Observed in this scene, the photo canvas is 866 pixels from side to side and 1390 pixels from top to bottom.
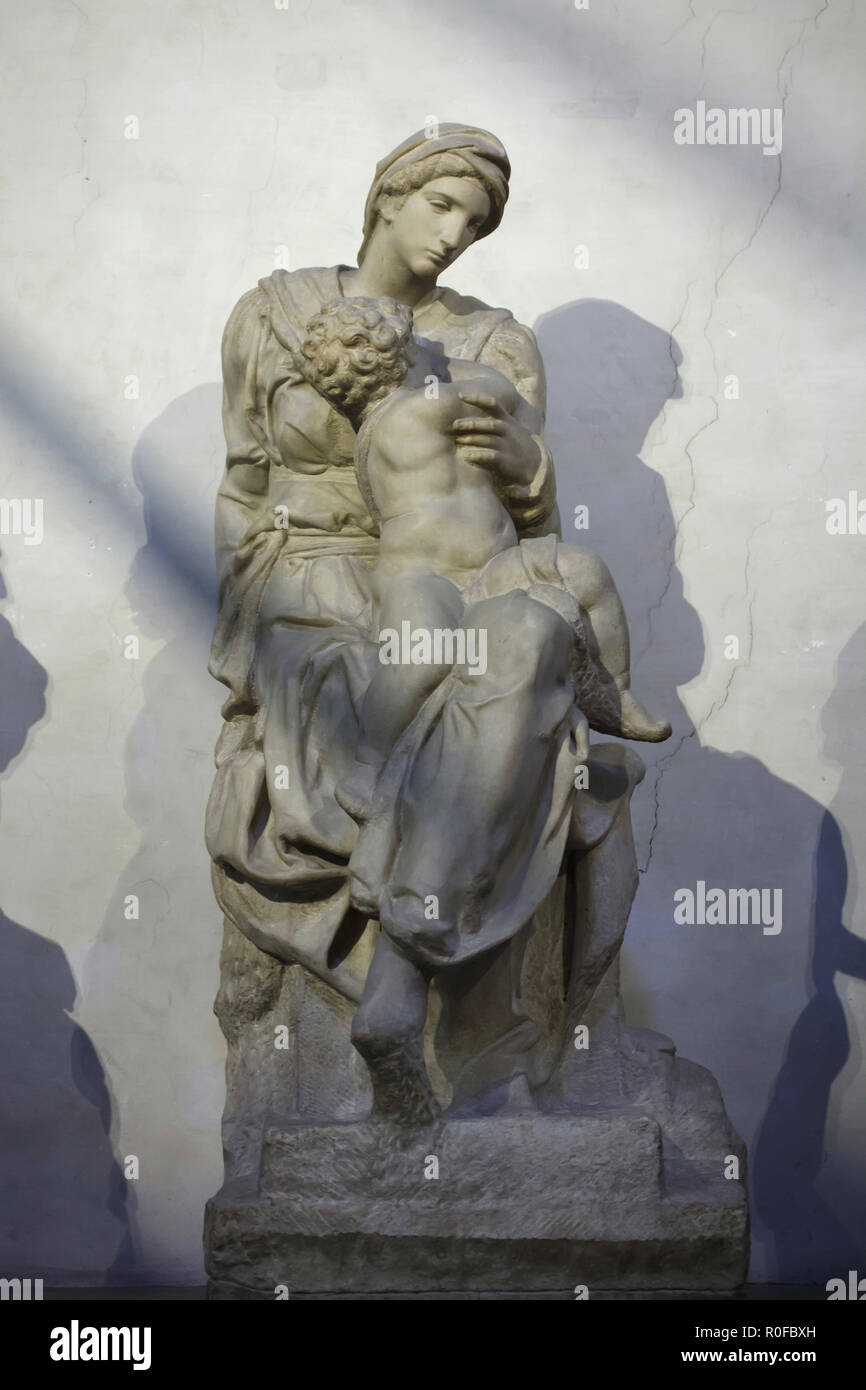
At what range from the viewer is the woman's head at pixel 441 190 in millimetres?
4672

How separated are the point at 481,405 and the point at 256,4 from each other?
249cm

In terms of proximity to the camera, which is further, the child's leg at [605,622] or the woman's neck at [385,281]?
the woman's neck at [385,281]

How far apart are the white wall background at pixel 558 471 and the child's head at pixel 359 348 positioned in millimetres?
1734

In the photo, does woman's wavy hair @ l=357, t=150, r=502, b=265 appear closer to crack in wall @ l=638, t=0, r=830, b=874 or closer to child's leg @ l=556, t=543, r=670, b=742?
child's leg @ l=556, t=543, r=670, b=742

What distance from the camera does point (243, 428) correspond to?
15.9ft

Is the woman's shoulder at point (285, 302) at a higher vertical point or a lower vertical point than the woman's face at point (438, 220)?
lower

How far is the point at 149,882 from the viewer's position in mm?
5770

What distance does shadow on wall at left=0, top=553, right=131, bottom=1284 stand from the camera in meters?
5.55

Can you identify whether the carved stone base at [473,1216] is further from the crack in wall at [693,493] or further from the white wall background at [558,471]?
the crack in wall at [693,493]

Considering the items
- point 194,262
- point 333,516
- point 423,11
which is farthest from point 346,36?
point 333,516

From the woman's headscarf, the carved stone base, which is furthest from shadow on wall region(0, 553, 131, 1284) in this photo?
the woman's headscarf

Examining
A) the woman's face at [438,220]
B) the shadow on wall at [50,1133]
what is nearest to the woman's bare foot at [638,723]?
the woman's face at [438,220]

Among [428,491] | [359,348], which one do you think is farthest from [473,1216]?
[359,348]

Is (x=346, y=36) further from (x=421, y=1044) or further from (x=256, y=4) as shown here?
(x=421, y=1044)
